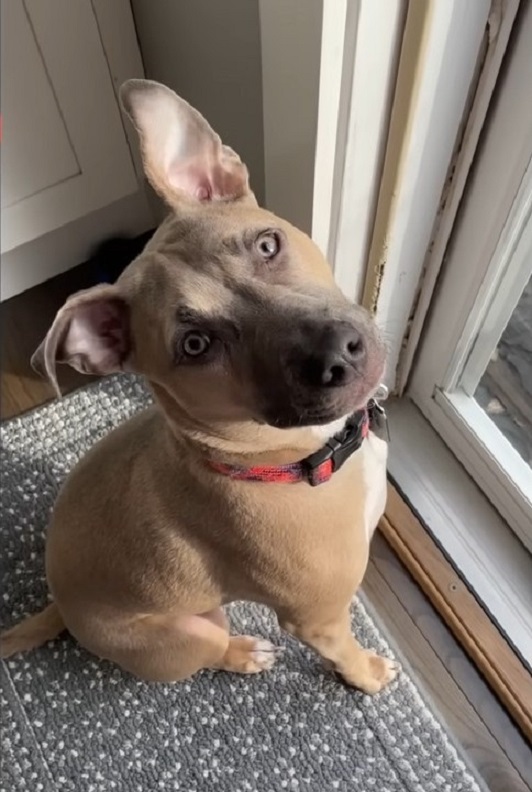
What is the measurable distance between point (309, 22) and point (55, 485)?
4.22 feet

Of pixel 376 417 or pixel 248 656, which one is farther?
pixel 248 656

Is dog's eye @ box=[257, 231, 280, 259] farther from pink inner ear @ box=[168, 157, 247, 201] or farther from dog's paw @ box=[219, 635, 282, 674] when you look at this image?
dog's paw @ box=[219, 635, 282, 674]

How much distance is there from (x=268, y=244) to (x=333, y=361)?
9.2 inches

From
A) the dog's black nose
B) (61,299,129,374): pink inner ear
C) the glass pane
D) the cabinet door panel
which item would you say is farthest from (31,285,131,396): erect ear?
the glass pane

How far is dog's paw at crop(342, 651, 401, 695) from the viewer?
5.91ft

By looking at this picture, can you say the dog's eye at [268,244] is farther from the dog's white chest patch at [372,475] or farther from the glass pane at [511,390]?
the glass pane at [511,390]

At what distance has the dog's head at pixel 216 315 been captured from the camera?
1.17 m

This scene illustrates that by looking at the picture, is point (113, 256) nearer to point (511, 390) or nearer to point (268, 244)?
point (511, 390)

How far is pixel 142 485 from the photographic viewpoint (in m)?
1.46

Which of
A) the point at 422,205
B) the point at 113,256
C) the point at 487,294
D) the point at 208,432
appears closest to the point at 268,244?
the point at 208,432

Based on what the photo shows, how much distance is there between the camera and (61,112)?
1929mm

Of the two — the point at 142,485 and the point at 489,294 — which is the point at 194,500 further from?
the point at 489,294

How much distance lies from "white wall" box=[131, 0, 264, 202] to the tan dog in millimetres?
460

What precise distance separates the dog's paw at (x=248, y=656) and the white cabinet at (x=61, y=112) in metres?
1.05
